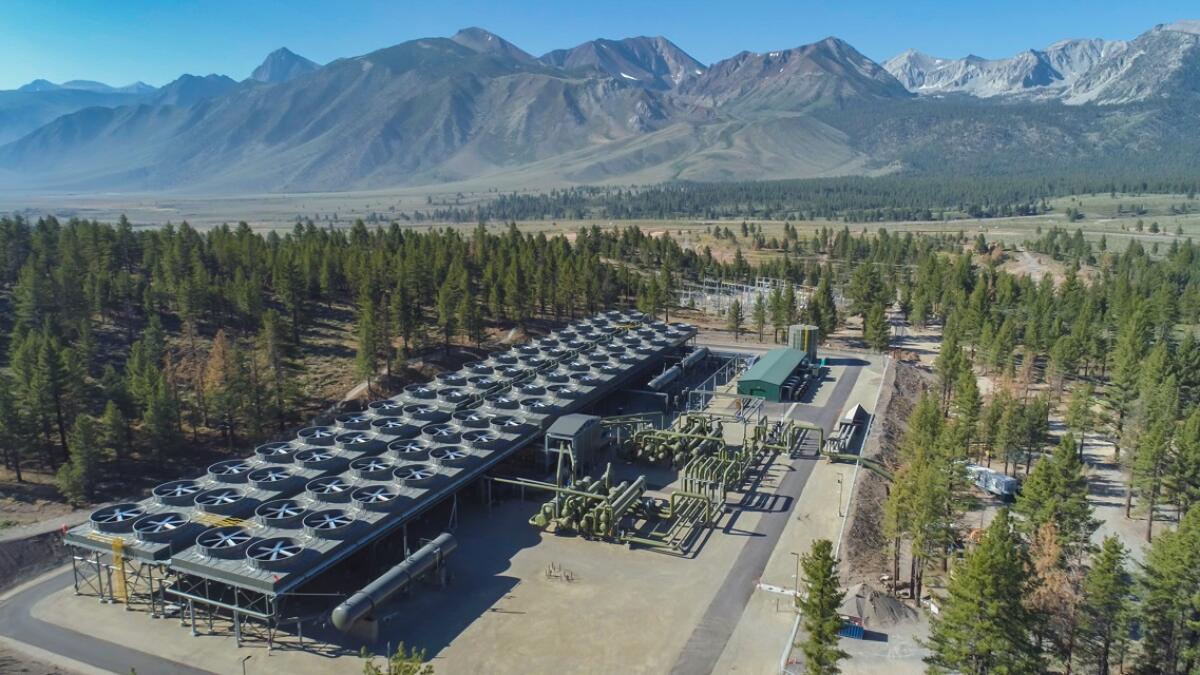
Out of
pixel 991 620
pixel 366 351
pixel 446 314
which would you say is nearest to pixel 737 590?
pixel 991 620

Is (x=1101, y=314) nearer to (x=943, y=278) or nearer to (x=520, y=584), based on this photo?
(x=943, y=278)

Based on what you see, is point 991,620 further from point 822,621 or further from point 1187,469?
point 1187,469

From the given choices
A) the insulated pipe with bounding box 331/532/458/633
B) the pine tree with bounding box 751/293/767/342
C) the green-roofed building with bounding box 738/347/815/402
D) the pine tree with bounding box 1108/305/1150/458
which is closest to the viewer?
the insulated pipe with bounding box 331/532/458/633

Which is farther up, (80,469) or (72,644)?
(80,469)

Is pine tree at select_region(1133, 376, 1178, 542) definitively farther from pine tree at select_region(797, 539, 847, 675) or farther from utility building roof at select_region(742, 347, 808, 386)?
pine tree at select_region(797, 539, 847, 675)

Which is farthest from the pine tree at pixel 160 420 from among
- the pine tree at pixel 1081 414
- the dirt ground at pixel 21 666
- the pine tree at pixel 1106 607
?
the pine tree at pixel 1081 414

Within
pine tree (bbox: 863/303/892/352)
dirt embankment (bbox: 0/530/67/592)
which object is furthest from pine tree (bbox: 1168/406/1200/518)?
dirt embankment (bbox: 0/530/67/592)

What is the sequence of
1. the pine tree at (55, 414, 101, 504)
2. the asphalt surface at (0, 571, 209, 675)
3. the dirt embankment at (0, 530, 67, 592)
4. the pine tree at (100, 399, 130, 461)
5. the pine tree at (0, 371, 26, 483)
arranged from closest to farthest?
the asphalt surface at (0, 571, 209, 675)
the dirt embankment at (0, 530, 67, 592)
the pine tree at (55, 414, 101, 504)
the pine tree at (0, 371, 26, 483)
the pine tree at (100, 399, 130, 461)
